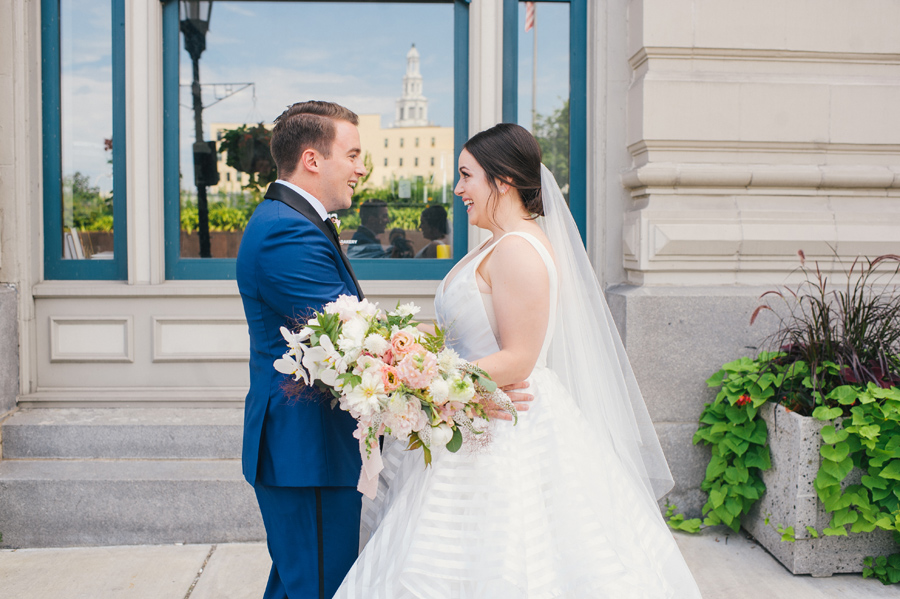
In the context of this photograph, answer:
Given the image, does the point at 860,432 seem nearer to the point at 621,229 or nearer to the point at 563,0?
the point at 621,229

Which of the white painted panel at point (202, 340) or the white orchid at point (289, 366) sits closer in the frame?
the white orchid at point (289, 366)

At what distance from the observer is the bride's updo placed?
9.13ft

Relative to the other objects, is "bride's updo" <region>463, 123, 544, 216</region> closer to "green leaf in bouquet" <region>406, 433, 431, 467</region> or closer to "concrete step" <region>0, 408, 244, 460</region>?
"green leaf in bouquet" <region>406, 433, 431, 467</region>

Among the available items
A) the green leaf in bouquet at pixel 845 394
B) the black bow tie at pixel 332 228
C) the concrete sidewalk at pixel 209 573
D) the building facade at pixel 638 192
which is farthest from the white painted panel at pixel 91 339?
the green leaf in bouquet at pixel 845 394

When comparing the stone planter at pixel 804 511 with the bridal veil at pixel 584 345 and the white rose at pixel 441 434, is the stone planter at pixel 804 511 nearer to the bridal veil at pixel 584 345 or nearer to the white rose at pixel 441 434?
the bridal veil at pixel 584 345

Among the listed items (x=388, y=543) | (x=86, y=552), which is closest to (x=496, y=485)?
(x=388, y=543)

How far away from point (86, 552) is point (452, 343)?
2.94 m

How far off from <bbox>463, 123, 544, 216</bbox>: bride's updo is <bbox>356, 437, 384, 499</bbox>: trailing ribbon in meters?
1.14

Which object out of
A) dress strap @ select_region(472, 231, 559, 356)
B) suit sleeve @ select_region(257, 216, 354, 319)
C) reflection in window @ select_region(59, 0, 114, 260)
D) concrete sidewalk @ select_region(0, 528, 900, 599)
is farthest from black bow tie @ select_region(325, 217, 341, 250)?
reflection in window @ select_region(59, 0, 114, 260)

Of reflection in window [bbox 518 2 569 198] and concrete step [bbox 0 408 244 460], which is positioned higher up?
reflection in window [bbox 518 2 569 198]

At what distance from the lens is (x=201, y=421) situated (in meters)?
4.68

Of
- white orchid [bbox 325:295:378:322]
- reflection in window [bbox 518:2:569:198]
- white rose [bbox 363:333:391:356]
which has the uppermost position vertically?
reflection in window [bbox 518:2:569:198]

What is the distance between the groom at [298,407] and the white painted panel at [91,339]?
2786 millimetres

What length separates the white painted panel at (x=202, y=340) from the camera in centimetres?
494
